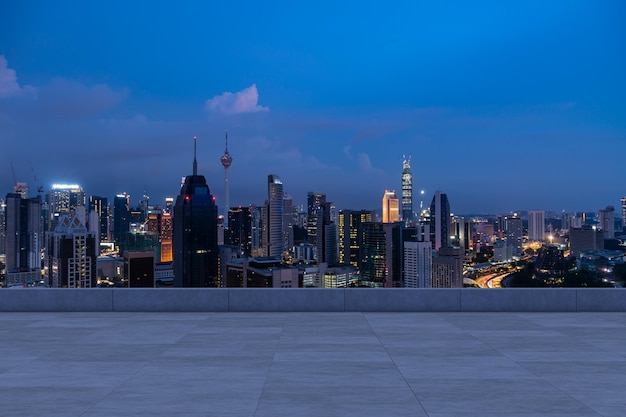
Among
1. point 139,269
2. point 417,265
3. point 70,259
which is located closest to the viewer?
point 70,259

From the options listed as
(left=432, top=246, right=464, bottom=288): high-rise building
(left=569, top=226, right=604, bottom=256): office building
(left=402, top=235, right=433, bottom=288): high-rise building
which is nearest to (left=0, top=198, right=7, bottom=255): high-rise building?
(left=402, top=235, right=433, bottom=288): high-rise building

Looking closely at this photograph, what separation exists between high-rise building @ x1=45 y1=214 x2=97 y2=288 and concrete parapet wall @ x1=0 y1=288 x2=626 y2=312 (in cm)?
9626

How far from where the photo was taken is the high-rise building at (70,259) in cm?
11906

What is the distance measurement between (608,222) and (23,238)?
477 ft

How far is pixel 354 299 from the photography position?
21891 millimetres

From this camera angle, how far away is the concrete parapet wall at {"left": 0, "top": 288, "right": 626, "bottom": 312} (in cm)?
2186
